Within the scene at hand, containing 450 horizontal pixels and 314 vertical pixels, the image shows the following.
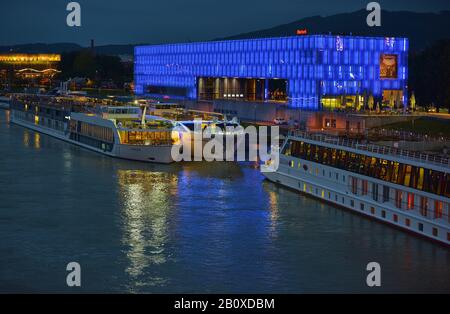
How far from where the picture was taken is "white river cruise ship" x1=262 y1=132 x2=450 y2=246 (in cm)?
2823

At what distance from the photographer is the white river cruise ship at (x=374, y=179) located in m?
28.2

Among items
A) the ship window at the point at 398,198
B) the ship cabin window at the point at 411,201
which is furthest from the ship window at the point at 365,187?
the ship cabin window at the point at 411,201

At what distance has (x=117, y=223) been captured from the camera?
101ft

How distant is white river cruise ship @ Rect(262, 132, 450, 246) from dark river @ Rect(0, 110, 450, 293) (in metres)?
0.62

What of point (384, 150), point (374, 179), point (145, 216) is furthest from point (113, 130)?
point (374, 179)

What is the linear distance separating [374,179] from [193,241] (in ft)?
26.8

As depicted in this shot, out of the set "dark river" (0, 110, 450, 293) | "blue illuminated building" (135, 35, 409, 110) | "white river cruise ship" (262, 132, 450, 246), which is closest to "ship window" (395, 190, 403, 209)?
"white river cruise ship" (262, 132, 450, 246)

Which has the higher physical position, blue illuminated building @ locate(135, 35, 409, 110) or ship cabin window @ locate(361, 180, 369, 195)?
blue illuminated building @ locate(135, 35, 409, 110)

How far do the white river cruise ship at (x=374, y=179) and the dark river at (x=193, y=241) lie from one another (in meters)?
0.62

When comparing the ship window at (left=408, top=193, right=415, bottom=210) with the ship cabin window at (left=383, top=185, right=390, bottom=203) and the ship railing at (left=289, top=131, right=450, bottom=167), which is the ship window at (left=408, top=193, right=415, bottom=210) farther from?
the ship cabin window at (left=383, top=185, right=390, bottom=203)

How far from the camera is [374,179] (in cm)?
3206

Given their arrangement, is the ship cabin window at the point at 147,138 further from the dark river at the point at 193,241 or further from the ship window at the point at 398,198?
the ship window at the point at 398,198
